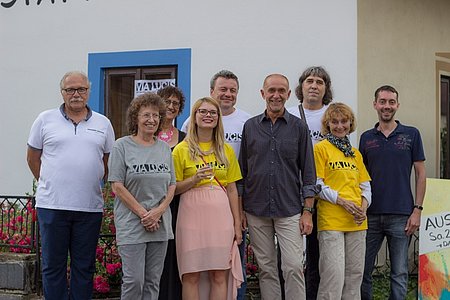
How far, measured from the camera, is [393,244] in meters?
6.22

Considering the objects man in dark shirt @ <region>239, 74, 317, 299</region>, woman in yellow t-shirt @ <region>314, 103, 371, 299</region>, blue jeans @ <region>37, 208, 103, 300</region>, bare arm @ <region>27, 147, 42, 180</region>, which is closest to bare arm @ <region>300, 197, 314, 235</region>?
man in dark shirt @ <region>239, 74, 317, 299</region>

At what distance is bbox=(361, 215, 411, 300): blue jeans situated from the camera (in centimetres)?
618

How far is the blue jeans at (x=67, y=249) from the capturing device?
5320 mm

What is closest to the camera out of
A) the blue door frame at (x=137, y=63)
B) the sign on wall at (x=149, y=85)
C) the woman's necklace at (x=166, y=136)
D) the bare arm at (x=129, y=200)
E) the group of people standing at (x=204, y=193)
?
the bare arm at (x=129, y=200)

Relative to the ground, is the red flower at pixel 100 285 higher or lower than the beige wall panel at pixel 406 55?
lower

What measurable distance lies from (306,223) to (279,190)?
0.34 m

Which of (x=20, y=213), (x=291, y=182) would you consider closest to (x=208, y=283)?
(x=291, y=182)

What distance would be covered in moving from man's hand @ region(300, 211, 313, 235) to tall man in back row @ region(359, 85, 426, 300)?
36.2 inches

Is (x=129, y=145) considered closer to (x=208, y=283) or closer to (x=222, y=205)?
(x=222, y=205)

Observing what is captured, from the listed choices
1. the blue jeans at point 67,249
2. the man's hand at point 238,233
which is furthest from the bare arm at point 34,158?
the man's hand at point 238,233

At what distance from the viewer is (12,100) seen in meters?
9.42

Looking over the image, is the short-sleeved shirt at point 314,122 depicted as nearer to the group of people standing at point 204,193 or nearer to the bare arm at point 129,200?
the group of people standing at point 204,193

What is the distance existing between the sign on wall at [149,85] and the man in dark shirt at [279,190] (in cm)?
326

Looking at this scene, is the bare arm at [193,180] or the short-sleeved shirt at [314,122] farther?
the short-sleeved shirt at [314,122]
